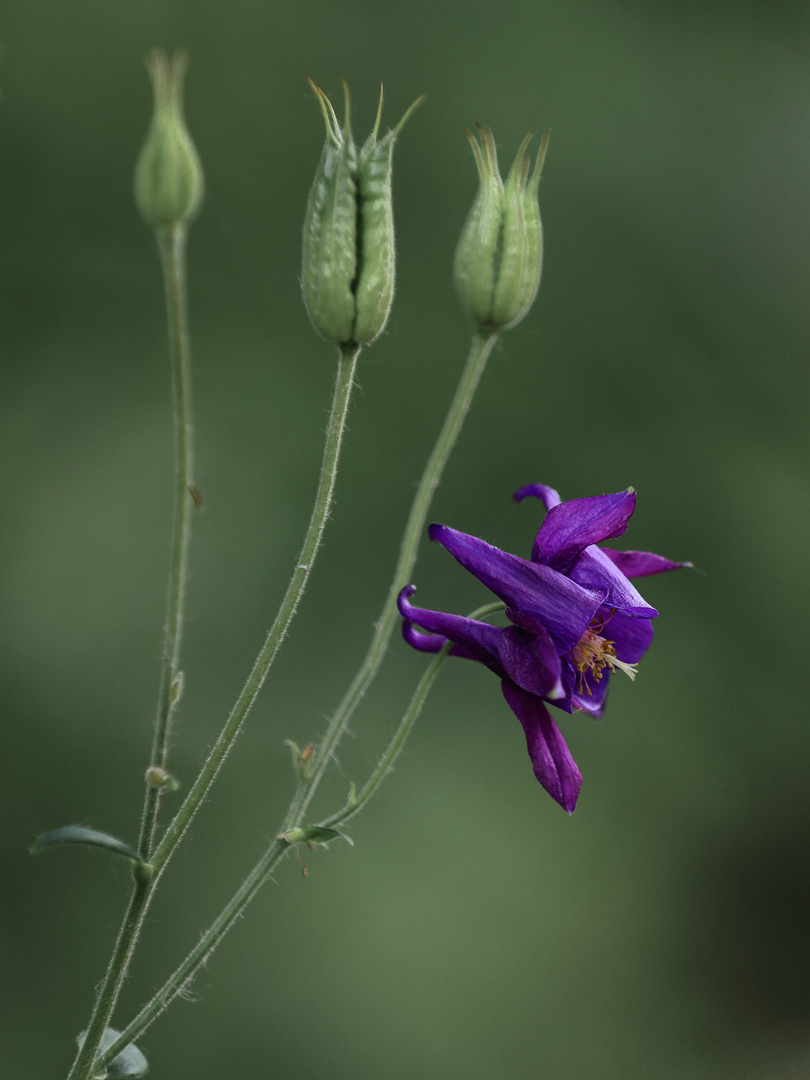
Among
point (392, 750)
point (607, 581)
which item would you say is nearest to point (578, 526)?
point (607, 581)

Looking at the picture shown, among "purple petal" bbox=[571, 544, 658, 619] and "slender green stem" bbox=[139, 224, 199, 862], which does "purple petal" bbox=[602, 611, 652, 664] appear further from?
"slender green stem" bbox=[139, 224, 199, 862]

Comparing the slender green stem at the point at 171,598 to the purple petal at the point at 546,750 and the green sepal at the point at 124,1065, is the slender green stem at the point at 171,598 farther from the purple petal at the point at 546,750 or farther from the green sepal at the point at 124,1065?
the purple petal at the point at 546,750

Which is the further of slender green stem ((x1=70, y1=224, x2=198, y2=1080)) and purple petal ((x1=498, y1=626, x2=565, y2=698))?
purple petal ((x1=498, y1=626, x2=565, y2=698))

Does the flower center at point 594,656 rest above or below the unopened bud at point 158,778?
above

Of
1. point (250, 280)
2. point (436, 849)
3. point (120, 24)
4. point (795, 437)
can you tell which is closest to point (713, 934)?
point (436, 849)

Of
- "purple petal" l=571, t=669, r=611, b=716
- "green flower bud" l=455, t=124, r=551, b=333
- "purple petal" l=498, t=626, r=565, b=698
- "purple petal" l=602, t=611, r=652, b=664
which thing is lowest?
"purple petal" l=571, t=669, r=611, b=716

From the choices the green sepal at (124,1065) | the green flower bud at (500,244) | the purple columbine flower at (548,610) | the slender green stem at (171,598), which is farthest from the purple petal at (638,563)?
the green sepal at (124,1065)

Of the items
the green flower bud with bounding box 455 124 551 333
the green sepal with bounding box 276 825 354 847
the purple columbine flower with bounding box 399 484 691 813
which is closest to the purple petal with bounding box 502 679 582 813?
the purple columbine flower with bounding box 399 484 691 813

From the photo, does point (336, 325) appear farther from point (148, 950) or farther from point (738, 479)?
point (738, 479)
